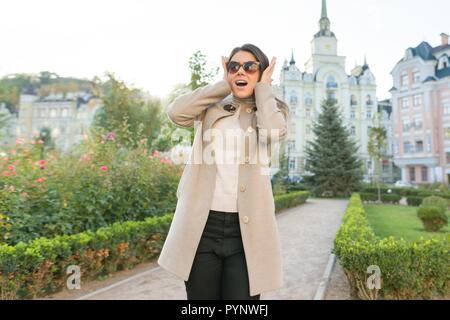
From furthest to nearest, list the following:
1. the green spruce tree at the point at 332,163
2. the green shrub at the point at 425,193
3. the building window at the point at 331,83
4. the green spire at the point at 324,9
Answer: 1. the green spire at the point at 324,9
2. the building window at the point at 331,83
3. the green spruce tree at the point at 332,163
4. the green shrub at the point at 425,193

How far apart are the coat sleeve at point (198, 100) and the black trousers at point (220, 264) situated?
64cm

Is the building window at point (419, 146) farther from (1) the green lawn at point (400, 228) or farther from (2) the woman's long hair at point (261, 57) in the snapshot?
(2) the woman's long hair at point (261, 57)

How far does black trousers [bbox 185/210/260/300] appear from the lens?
1.89 m

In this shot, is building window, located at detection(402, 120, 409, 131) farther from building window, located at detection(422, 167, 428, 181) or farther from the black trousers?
the black trousers

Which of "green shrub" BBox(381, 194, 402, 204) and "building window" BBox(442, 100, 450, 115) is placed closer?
"green shrub" BBox(381, 194, 402, 204)

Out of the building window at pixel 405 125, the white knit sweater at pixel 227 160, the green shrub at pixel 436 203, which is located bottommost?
the green shrub at pixel 436 203

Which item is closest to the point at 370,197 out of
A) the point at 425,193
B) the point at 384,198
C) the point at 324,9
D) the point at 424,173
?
the point at 384,198

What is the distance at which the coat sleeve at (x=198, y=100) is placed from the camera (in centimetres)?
204

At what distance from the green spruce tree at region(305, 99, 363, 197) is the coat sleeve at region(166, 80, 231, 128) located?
27342mm

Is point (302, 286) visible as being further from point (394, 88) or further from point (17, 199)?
point (394, 88)

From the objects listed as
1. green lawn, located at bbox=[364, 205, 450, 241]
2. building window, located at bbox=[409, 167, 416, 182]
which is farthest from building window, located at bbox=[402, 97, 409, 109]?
green lawn, located at bbox=[364, 205, 450, 241]

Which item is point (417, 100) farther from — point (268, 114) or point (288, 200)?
point (268, 114)

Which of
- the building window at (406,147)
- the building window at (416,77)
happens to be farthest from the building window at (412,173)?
the building window at (416,77)
